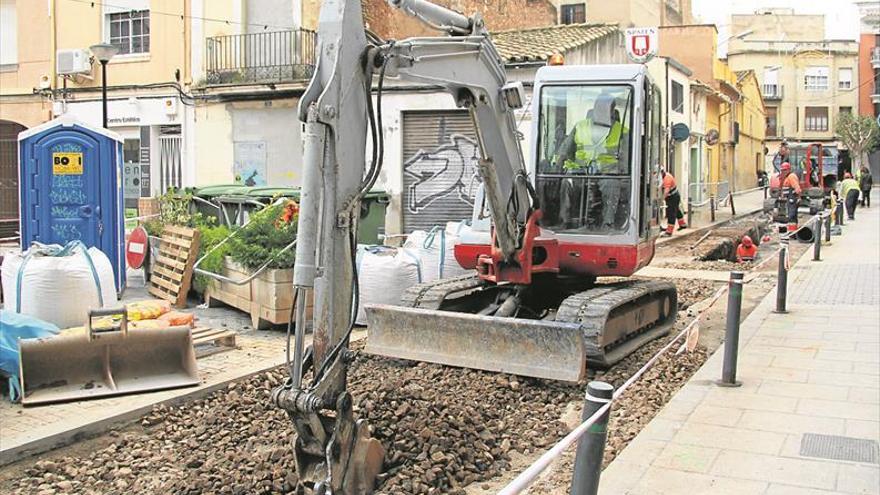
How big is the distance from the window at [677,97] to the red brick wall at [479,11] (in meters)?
4.86

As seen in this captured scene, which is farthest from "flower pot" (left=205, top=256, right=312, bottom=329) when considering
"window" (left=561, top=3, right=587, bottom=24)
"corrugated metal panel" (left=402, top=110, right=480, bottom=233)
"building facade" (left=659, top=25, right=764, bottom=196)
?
"window" (left=561, top=3, right=587, bottom=24)

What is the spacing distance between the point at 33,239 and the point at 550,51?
32.5ft

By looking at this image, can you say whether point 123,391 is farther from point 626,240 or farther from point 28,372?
point 626,240

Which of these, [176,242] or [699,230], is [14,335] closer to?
[176,242]

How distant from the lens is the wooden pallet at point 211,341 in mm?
8328

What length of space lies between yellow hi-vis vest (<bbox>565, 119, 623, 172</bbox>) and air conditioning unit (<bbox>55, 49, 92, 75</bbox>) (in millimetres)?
14515

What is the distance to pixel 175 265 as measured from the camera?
1092 centimetres

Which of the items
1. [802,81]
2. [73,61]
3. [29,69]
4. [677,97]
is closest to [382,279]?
[73,61]

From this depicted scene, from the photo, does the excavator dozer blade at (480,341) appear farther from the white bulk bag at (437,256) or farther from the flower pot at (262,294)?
the white bulk bag at (437,256)

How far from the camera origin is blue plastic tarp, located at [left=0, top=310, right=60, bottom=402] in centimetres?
670

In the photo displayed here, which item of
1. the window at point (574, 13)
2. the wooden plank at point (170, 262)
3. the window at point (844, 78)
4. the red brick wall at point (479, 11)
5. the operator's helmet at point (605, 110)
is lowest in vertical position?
the wooden plank at point (170, 262)

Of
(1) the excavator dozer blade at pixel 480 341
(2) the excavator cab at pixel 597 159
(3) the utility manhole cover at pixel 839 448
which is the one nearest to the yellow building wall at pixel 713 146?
(2) the excavator cab at pixel 597 159

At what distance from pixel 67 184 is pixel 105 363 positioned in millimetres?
4794

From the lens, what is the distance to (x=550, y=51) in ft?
55.0
